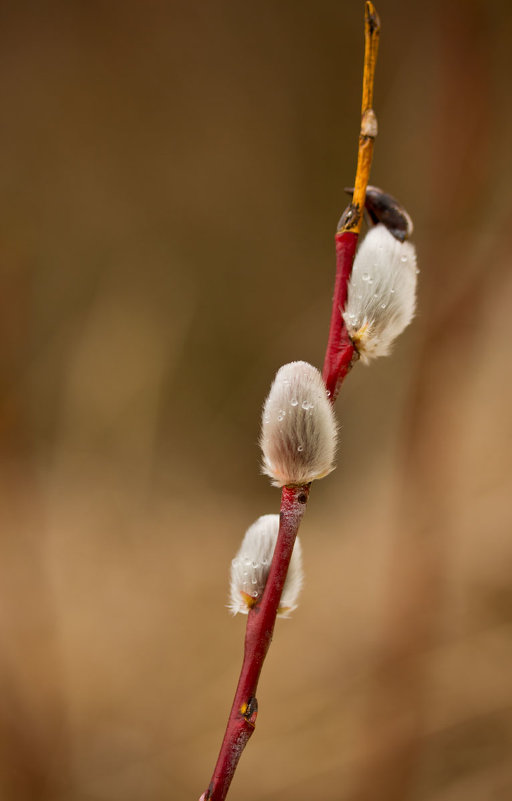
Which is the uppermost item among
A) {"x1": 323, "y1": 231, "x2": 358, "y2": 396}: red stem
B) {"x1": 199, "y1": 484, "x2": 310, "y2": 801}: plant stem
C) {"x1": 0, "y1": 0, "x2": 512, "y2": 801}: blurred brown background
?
{"x1": 0, "y1": 0, "x2": 512, "y2": 801}: blurred brown background

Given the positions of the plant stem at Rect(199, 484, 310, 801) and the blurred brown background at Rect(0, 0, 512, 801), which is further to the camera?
the blurred brown background at Rect(0, 0, 512, 801)

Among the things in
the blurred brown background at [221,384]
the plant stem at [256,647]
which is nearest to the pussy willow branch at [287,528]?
the plant stem at [256,647]

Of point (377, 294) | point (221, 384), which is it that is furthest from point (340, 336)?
point (221, 384)

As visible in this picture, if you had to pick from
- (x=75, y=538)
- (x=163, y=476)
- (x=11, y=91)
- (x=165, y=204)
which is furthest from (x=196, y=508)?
(x=11, y=91)

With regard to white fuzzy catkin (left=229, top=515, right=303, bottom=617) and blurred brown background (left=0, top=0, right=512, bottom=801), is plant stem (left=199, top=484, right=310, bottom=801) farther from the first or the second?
blurred brown background (left=0, top=0, right=512, bottom=801)

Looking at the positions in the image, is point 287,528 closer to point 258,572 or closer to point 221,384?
point 258,572

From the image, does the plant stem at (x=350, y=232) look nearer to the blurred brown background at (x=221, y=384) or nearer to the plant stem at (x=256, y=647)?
the plant stem at (x=256, y=647)

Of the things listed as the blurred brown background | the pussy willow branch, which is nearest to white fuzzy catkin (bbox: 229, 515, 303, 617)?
the pussy willow branch
